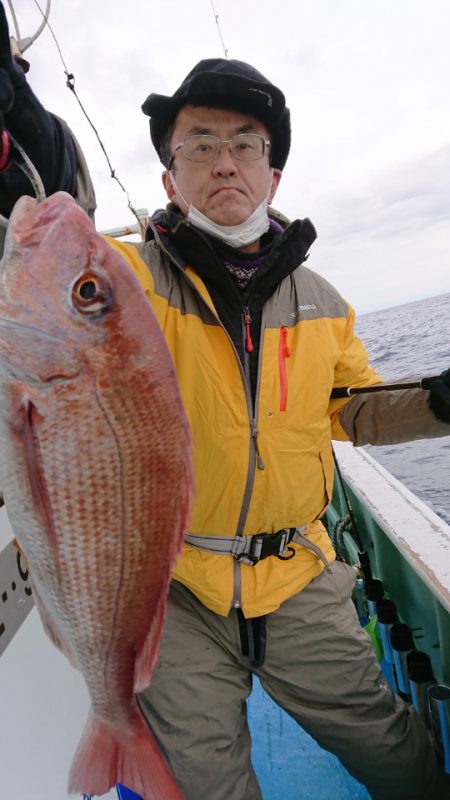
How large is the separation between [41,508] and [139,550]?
0.24 m

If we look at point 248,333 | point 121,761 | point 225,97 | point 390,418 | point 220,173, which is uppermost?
point 225,97

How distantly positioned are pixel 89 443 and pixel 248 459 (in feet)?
3.28

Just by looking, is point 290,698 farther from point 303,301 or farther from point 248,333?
point 303,301

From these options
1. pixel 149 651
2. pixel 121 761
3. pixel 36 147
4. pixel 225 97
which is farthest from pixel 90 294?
pixel 225 97

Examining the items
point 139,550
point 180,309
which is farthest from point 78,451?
point 180,309

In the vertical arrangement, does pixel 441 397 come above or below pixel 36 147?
below

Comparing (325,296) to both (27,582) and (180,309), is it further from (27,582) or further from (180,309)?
(27,582)

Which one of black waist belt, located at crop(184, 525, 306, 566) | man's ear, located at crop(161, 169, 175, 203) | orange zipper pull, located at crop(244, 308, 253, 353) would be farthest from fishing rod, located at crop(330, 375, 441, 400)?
man's ear, located at crop(161, 169, 175, 203)

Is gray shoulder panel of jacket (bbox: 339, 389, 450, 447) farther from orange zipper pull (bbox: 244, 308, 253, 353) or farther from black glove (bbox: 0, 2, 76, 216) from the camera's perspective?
black glove (bbox: 0, 2, 76, 216)

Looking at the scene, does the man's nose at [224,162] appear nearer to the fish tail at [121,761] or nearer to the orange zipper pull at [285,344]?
the orange zipper pull at [285,344]

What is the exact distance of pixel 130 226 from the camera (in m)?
5.82

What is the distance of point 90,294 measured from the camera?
45.9 inches

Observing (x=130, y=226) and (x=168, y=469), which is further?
(x=130, y=226)

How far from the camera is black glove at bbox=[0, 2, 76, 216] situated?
144 cm
